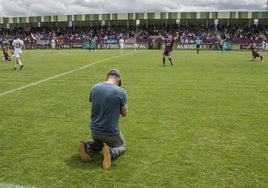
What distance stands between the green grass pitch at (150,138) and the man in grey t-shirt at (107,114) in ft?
0.71

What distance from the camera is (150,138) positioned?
6.46 m

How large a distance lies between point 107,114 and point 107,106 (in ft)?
0.44

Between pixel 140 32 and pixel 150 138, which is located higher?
pixel 140 32

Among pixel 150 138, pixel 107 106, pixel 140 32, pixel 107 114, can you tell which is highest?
pixel 140 32

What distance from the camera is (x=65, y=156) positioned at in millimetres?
5539

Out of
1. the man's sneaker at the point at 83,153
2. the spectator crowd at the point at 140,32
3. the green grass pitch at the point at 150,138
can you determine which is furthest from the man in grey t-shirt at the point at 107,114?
the spectator crowd at the point at 140,32

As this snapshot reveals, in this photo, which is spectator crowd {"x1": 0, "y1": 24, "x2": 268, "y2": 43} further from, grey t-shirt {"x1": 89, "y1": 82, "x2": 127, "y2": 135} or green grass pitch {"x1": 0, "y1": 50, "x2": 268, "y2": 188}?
grey t-shirt {"x1": 89, "y1": 82, "x2": 127, "y2": 135}

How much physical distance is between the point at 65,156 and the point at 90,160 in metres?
0.48

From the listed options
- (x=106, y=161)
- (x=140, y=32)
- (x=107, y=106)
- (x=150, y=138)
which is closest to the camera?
(x=106, y=161)

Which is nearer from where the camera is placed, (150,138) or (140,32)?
(150,138)

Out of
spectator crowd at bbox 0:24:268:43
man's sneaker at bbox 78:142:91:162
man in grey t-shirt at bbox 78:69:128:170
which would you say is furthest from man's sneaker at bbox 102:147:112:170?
spectator crowd at bbox 0:24:268:43

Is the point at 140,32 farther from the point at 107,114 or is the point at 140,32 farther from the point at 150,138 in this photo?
the point at 107,114

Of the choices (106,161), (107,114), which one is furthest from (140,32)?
(106,161)

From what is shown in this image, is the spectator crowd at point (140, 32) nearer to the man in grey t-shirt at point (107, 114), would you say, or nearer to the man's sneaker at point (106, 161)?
the man in grey t-shirt at point (107, 114)
